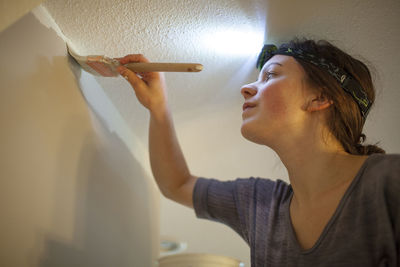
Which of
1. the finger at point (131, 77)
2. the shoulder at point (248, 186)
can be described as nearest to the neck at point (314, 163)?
the shoulder at point (248, 186)

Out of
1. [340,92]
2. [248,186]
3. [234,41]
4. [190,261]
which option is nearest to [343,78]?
[340,92]

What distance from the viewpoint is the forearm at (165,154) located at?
3.48 feet

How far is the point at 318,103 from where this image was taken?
885 millimetres

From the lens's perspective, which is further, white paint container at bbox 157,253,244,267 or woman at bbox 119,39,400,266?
white paint container at bbox 157,253,244,267

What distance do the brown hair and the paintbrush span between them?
336 mm

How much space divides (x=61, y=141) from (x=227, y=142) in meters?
0.87

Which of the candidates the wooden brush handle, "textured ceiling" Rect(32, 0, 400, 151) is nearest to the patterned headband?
"textured ceiling" Rect(32, 0, 400, 151)

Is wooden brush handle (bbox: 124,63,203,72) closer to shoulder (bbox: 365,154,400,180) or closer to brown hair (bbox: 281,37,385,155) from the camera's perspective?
brown hair (bbox: 281,37,385,155)

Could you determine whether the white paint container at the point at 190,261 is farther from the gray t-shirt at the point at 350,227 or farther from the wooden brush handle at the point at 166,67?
the wooden brush handle at the point at 166,67

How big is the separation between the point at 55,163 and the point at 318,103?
0.70 meters

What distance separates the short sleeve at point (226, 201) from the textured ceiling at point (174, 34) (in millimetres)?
356

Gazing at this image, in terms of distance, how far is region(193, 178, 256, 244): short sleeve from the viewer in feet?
3.49

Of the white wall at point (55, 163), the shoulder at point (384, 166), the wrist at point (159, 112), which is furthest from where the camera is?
the wrist at point (159, 112)

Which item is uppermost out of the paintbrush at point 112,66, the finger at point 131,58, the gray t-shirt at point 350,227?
the finger at point 131,58
